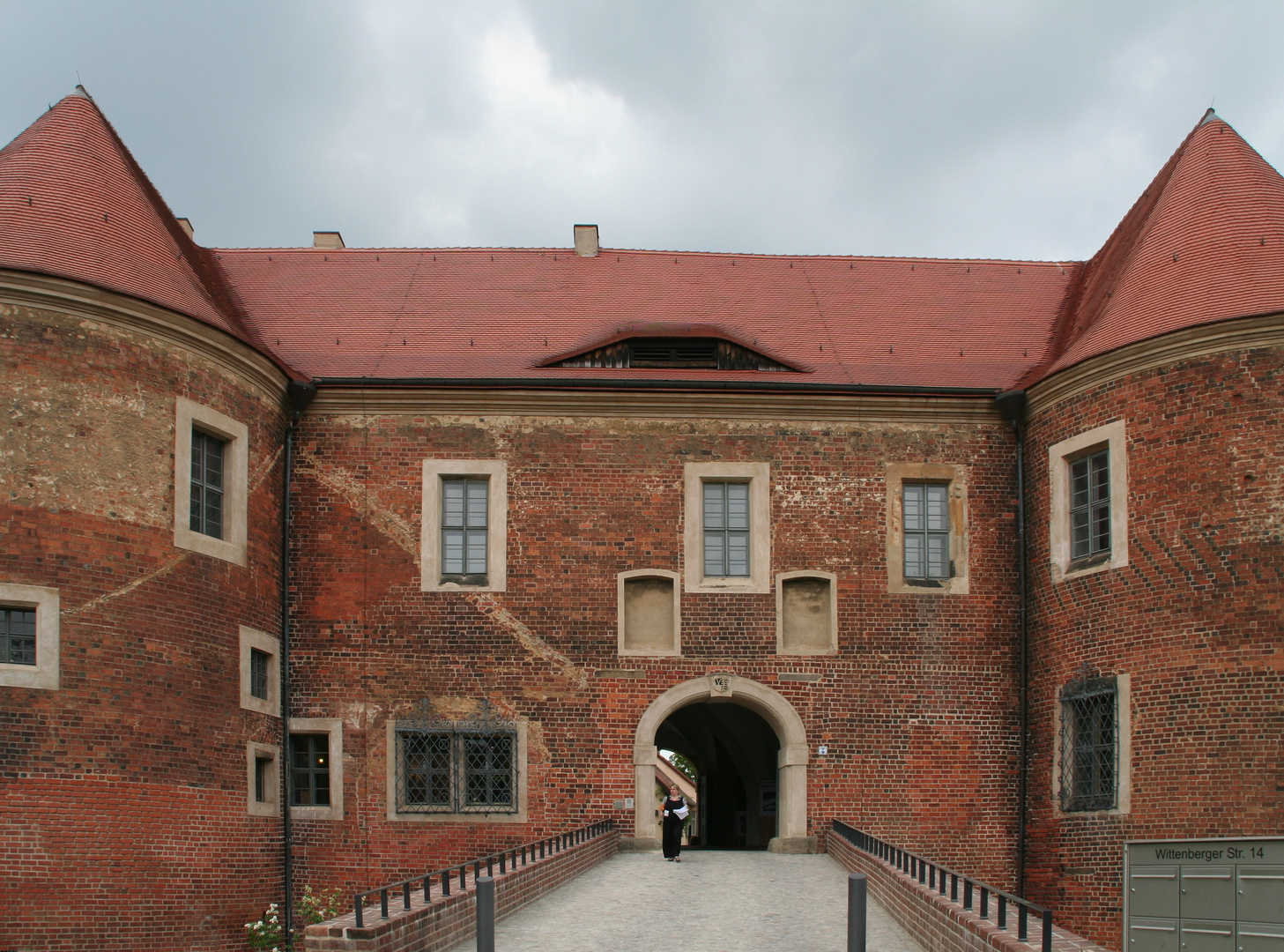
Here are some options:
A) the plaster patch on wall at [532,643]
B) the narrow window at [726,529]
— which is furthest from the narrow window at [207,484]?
the narrow window at [726,529]

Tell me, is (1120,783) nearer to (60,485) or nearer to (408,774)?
(408,774)

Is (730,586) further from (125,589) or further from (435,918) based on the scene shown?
(435,918)

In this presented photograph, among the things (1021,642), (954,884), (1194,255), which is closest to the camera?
(954,884)

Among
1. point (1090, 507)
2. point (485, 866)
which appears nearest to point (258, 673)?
point (485, 866)

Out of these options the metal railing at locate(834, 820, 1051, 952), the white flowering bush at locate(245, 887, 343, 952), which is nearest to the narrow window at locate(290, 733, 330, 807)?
the white flowering bush at locate(245, 887, 343, 952)

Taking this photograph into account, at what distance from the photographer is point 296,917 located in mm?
20062

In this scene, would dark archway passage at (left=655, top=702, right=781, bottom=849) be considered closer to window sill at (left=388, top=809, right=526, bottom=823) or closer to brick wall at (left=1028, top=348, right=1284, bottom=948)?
window sill at (left=388, top=809, right=526, bottom=823)

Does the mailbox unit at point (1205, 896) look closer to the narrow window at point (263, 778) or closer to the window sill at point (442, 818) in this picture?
the window sill at point (442, 818)

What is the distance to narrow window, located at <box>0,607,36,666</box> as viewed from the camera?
55.5 feet

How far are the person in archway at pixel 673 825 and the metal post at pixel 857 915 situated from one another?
8289mm

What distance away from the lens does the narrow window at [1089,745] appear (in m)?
19.3

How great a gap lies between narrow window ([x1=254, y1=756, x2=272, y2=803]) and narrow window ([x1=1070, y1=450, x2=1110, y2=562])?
11.7 m

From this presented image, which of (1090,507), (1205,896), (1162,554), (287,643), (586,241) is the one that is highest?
(586,241)

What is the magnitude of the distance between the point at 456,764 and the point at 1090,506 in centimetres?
969
